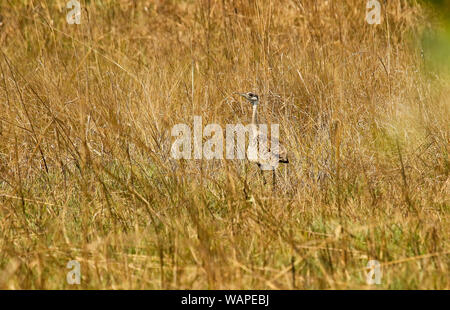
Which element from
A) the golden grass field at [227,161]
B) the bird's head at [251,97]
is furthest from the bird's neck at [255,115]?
the golden grass field at [227,161]

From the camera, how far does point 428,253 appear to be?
8.25 ft

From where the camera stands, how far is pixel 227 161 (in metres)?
3.58

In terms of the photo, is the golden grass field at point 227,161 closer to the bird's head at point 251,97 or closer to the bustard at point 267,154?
the bustard at point 267,154

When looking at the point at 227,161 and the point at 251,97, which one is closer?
the point at 227,161

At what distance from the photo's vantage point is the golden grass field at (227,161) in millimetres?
2486

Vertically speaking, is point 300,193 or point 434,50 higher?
point 300,193

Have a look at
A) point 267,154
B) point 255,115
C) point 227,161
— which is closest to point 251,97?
point 255,115

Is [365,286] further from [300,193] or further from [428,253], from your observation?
[300,193]

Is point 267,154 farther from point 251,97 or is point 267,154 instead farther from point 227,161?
point 251,97

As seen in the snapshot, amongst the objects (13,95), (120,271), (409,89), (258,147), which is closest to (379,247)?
(120,271)

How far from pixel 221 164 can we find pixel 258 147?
0.25m

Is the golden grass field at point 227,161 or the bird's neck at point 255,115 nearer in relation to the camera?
the golden grass field at point 227,161
